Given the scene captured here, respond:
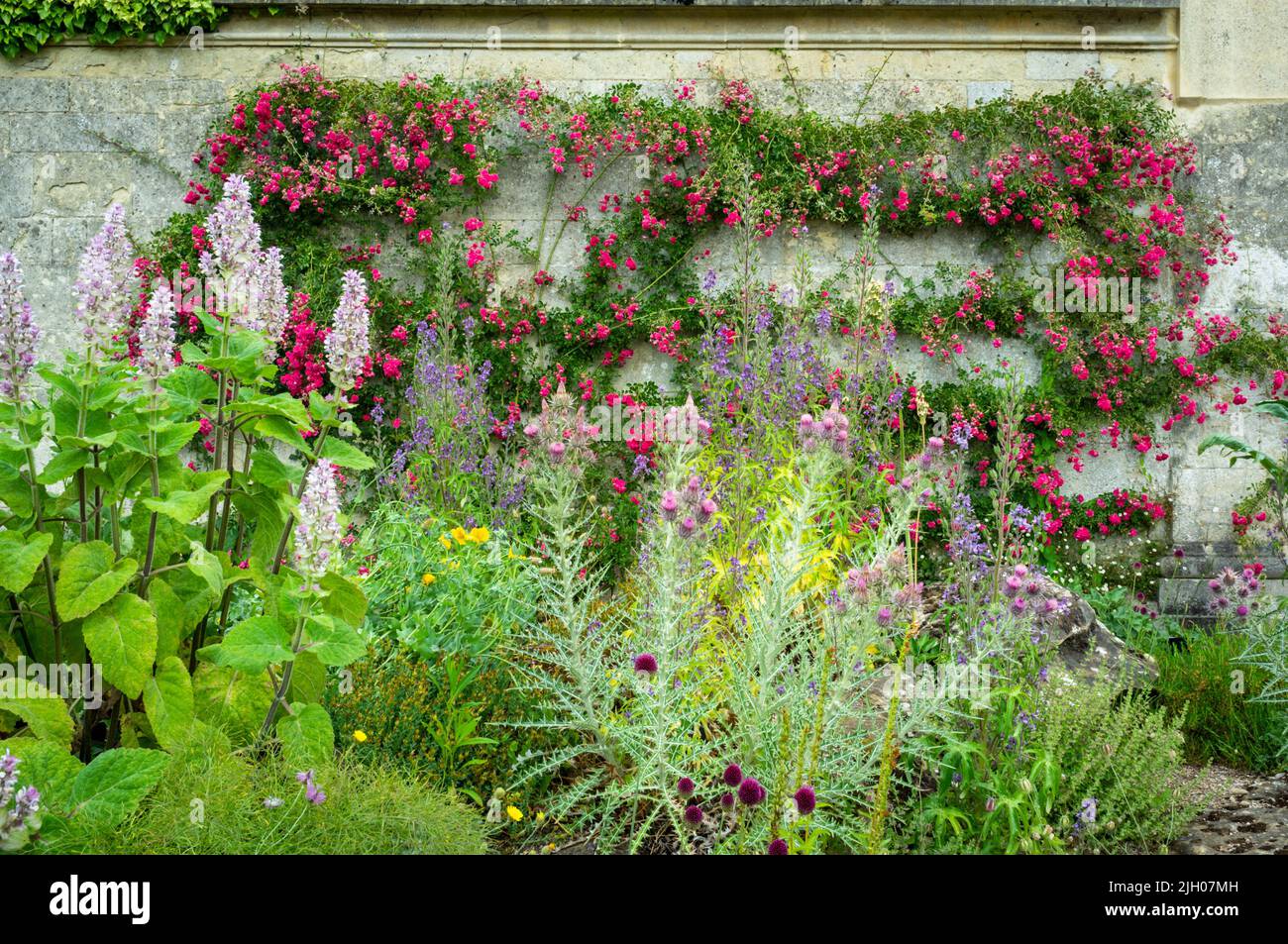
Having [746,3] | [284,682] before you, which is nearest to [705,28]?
[746,3]

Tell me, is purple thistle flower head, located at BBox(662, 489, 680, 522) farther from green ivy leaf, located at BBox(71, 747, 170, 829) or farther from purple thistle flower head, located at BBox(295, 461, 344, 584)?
green ivy leaf, located at BBox(71, 747, 170, 829)

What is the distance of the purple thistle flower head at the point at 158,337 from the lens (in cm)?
231

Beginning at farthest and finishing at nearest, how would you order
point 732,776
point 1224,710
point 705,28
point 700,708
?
1. point 705,28
2. point 1224,710
3. point 700,708
4. point 732,776

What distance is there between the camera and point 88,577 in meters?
2.33

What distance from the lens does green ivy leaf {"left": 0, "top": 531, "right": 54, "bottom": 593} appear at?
224 cm

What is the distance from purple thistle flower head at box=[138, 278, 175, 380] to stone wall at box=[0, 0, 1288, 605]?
392 cm

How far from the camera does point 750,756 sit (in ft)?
9.11

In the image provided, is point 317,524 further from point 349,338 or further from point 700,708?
point 700,708

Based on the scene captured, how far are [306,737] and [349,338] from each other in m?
0.91

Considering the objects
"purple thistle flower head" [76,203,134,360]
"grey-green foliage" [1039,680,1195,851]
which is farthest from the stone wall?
"purple thistle flower head" [76,203,134,360]

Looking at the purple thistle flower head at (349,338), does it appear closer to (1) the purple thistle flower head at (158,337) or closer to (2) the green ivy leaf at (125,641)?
(1) the purple thistle flower head at (158,337)

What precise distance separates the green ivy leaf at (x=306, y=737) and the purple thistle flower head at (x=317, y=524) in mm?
352

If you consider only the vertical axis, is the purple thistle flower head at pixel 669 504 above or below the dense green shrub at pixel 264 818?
above

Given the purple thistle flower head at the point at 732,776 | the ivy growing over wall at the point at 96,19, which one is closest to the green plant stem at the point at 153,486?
the purple thistle flower head at the point at 732,776
